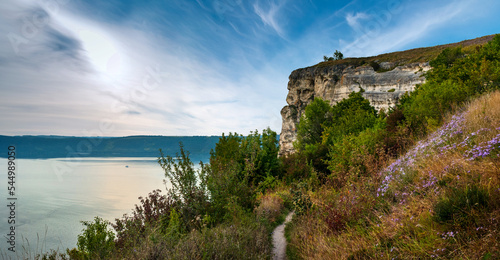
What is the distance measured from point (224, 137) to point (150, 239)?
40.5ft

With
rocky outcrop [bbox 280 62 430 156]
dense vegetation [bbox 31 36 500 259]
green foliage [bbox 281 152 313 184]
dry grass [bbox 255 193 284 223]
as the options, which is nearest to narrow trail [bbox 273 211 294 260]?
dense vegetation [bbox 31 36 500 259]

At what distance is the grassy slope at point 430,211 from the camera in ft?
10.8

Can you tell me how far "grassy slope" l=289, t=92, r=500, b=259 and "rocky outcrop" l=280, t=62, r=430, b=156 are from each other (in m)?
35.0

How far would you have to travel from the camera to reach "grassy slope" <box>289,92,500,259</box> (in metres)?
3.28

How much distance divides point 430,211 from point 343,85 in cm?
4635

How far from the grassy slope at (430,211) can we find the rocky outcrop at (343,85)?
3497 cm

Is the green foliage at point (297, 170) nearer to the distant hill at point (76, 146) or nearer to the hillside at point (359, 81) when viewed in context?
the distant hill at point (76, 146)

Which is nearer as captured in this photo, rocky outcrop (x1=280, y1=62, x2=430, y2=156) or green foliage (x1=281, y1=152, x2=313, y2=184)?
green foliage (x1=281, y1=152, x2=313, y2=184)

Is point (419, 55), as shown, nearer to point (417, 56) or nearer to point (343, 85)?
point (417, 56)

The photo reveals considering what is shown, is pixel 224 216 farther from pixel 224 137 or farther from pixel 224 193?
pixel 224 137

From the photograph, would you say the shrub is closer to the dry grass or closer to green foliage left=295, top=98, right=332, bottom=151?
the dry grass

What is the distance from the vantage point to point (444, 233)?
11.1 ft

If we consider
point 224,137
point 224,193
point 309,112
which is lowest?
point 224,193

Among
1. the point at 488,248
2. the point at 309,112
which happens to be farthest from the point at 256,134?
the point at 309,112
